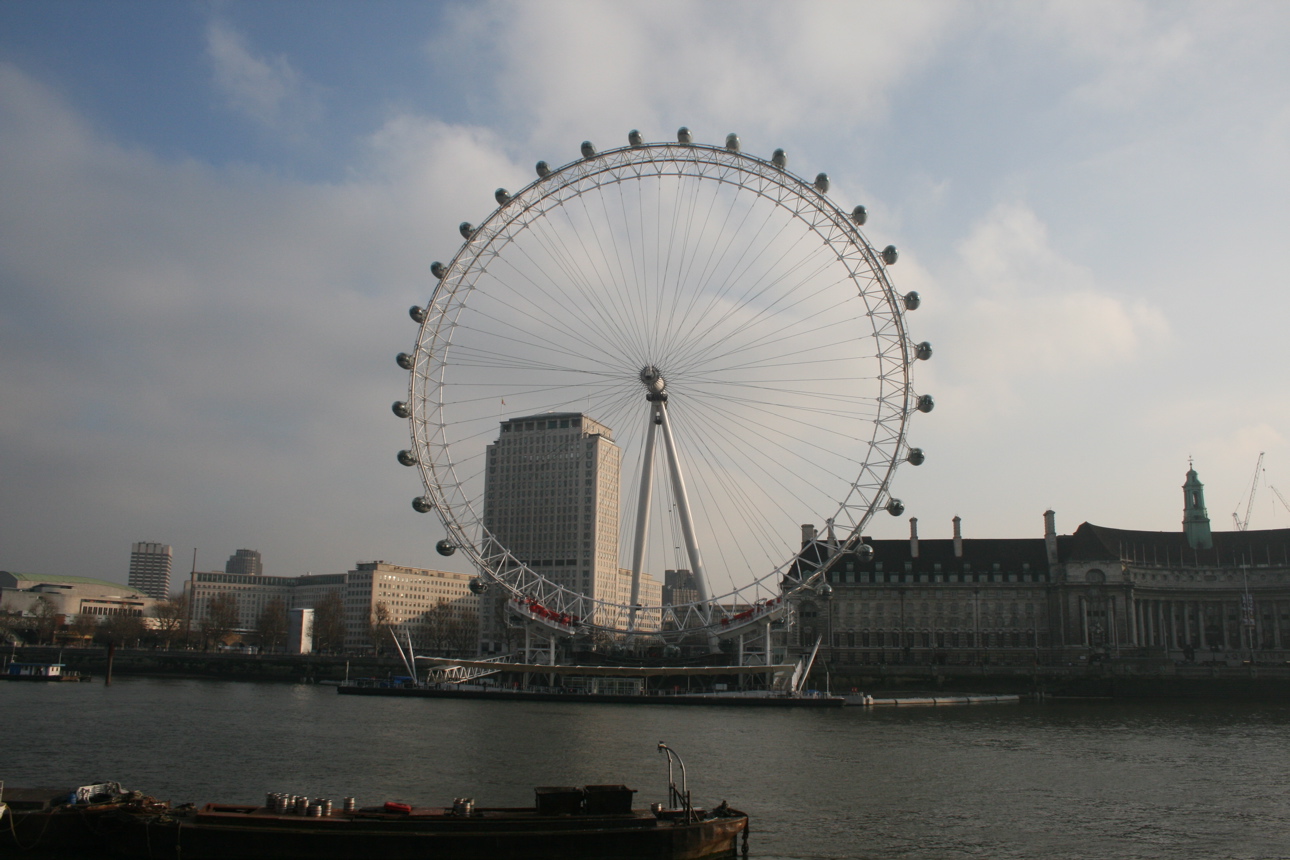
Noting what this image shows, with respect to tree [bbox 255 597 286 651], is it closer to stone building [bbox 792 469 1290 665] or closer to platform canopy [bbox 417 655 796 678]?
platform canopy [bbox 417 655 796 678]

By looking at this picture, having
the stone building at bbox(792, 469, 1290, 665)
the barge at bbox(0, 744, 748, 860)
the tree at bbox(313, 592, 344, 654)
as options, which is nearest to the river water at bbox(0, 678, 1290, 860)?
the barge at bbox(0, 744, 748, 860)

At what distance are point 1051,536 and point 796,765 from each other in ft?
322

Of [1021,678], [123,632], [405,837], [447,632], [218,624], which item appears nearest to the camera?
[405,837]

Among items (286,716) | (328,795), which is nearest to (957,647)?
(286,716)

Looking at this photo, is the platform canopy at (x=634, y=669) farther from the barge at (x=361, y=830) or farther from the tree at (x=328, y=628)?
the tree at (x=328, y=628)

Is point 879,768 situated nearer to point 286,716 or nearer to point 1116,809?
point 1116,809

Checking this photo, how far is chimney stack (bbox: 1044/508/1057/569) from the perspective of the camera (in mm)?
133875

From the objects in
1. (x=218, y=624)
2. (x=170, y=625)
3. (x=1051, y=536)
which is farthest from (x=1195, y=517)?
(x=170, y=625)

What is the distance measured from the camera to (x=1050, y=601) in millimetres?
132125

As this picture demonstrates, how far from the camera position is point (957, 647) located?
132 meters

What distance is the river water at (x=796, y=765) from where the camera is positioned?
1382 inches

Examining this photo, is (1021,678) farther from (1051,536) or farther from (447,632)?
(447,632)

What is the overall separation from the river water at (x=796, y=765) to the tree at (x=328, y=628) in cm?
10703

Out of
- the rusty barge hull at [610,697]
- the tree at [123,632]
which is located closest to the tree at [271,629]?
the tree at [123,632]
